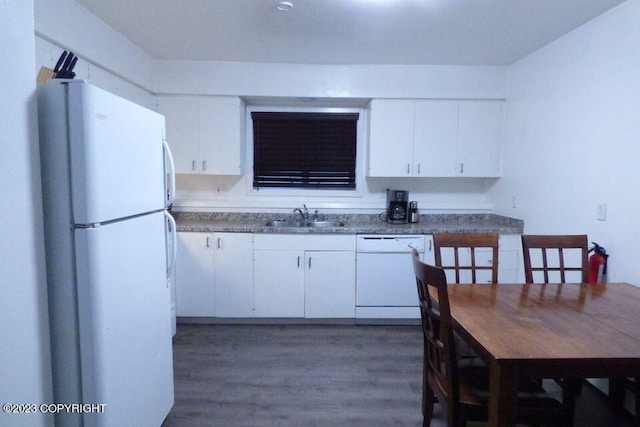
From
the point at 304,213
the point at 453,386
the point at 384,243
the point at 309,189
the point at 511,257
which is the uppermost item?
the point at 309,189

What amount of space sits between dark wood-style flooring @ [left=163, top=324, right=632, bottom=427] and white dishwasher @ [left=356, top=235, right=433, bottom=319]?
175mm

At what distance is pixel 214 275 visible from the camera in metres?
3.08

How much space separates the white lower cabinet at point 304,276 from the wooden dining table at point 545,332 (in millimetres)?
1370

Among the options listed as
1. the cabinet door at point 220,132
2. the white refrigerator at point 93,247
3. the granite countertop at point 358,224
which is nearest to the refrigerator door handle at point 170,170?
the white refrigerator at point 93,247

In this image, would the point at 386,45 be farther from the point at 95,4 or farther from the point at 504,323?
the point at 504,323

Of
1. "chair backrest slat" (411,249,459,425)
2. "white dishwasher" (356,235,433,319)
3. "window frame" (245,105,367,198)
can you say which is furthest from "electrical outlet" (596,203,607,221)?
"window frame" (245,105,367,198)

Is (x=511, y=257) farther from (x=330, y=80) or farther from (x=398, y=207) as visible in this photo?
(x=330, y=80)

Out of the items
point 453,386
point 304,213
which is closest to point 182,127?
point 304,213

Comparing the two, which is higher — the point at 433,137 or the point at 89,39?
the point at 89,39

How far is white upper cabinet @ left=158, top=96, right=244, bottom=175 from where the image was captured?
10.7ft

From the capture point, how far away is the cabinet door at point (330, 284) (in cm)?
309

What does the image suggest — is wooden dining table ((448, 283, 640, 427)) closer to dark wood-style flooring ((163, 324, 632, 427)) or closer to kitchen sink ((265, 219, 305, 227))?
dark wood-style flooring ((163, 324, 632, 427))

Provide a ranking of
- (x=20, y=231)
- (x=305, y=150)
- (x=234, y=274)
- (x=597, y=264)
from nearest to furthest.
Result: (x=20, y=231) < (x=597, y=264) < (x=234, y=274) < (x=305, y=150)

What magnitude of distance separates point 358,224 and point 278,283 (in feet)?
3.28
